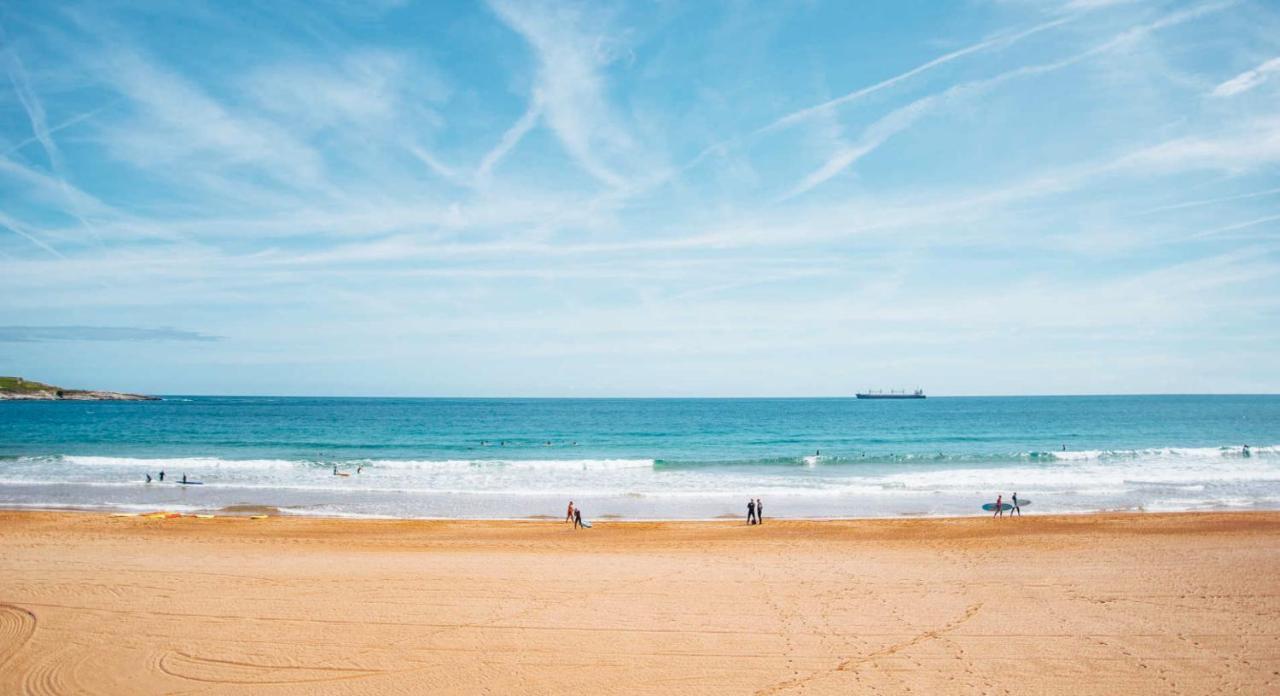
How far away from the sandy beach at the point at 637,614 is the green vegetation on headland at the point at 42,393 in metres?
157

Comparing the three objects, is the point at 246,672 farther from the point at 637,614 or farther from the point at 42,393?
the point at 42,393

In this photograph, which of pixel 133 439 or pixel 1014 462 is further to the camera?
pixel 133 439

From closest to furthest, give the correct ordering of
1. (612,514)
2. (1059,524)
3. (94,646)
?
(94,646) → (1059,524) → (612,514)

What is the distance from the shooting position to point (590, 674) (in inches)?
392

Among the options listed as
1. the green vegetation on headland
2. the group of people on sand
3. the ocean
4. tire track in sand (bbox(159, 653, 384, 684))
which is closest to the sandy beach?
tire track in sand (bbox(159, 653, 384, 684))

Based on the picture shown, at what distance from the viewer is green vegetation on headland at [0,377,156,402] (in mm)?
136125

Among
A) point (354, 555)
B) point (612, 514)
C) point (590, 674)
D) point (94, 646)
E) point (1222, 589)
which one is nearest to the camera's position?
point (590, 674)

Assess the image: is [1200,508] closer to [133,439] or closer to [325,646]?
[325,646]

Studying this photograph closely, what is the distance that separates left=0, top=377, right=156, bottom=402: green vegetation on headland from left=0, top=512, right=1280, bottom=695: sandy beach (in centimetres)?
15726

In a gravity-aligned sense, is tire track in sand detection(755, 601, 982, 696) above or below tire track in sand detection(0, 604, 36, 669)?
above

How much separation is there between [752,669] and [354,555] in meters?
11.8

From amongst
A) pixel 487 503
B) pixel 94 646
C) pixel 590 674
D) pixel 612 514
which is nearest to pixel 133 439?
pixel 487 503

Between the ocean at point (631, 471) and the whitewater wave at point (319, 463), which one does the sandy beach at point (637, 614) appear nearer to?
the ocean at point (631, 471)

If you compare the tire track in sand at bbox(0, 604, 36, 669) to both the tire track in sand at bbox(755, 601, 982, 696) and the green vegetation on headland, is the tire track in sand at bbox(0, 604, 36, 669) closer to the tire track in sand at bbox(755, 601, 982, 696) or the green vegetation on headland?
the tire track in sand at bbox(755, 601, 982, 696)
